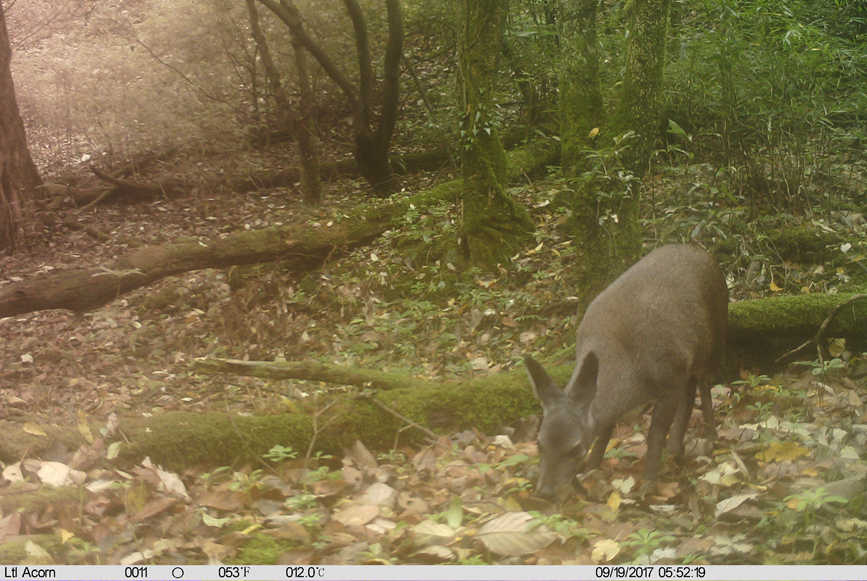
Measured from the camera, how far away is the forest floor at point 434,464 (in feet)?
13.7

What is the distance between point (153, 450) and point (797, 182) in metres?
6.56

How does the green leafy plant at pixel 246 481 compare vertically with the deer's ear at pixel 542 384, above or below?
below

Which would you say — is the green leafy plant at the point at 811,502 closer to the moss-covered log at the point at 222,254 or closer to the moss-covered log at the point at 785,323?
the moss-covered log at the point at 785,323

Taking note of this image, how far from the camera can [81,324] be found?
35.4 feet

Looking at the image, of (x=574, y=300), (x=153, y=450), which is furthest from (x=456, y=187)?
(x=153, y=450)

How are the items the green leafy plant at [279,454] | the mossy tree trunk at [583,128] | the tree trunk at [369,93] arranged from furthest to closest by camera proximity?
the tree trunk at [369,93] < the mossy tree trunk at [583,128] < the green leafy plant at [279,454]

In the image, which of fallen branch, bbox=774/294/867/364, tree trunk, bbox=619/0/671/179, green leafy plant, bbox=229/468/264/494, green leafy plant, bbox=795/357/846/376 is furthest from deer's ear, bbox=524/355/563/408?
tree trunk, bbox=619/0/671/179

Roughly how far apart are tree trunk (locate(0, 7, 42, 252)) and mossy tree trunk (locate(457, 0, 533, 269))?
25.2 ft

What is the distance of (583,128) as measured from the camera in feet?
27.3

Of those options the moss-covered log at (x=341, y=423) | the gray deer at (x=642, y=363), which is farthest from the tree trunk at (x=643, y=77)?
the moss-covered log at (x=341, y=423)

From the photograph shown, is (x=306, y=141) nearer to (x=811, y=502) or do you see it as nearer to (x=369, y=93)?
(x=369, y=93)

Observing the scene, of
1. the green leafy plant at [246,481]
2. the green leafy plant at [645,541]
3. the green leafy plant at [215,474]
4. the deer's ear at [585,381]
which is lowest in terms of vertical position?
the green leafy plant at [215,474]

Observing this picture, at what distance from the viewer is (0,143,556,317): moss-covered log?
28.9 feet

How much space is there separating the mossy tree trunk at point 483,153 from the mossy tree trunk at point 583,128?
1221 millimetres
